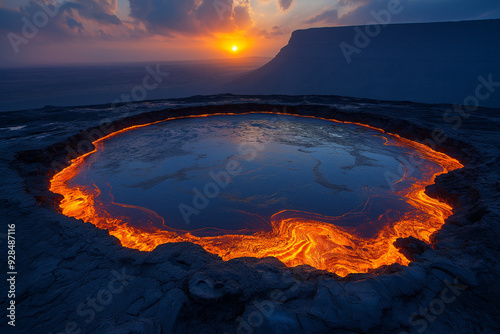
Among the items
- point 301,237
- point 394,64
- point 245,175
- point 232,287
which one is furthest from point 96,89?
point 232,287

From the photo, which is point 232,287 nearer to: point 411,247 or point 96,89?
point 411,247

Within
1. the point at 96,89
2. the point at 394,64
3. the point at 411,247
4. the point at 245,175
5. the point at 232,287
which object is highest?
the point at 394,64

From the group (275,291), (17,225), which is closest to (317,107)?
(275,291)

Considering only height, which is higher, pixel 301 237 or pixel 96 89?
pixel 301 237

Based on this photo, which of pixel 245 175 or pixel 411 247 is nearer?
pixel 411 247

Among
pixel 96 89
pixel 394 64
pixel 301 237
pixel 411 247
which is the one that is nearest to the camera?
pixel 411 247

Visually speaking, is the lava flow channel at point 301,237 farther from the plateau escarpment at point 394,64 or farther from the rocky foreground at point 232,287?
the plateau escarpment at point 394,64

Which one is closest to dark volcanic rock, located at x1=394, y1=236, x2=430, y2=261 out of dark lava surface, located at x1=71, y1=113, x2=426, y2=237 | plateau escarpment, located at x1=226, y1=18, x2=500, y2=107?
dark lava surface, located at x1=71, y1=113, x2=426, y2=237

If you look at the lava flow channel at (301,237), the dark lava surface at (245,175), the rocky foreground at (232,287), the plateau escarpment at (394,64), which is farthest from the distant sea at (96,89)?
the rocky foreground at (232,287)
